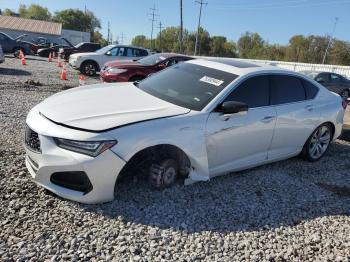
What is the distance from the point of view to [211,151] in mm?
4320

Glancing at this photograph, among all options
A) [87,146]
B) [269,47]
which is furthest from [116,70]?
[269,47]

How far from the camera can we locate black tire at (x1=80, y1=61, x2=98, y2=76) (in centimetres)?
1656

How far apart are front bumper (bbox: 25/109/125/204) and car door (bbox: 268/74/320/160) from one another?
2.60 m

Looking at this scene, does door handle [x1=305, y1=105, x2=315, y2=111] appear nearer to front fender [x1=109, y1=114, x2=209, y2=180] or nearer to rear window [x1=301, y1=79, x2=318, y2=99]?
rear window [x1=301, y1=79, x2=318, y2=99]

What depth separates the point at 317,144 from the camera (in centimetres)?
625

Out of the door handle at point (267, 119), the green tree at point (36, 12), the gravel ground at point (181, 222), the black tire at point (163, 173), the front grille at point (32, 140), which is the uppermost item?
the green tree at point (36, 12)

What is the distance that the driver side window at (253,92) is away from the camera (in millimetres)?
4641

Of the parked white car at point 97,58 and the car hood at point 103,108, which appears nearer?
the car hood at point 103,108

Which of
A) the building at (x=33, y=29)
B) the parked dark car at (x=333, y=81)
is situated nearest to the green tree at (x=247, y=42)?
the building at (x=33, y=29)

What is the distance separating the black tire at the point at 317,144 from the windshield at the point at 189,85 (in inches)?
84.4

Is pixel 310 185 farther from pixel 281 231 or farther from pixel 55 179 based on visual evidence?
pixel 55 179

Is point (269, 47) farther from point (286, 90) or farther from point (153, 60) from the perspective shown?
point (286, 90)

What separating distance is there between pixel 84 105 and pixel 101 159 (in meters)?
0.87

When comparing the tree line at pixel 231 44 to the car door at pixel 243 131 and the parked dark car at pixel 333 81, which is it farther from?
the car door at pixel 243 131
